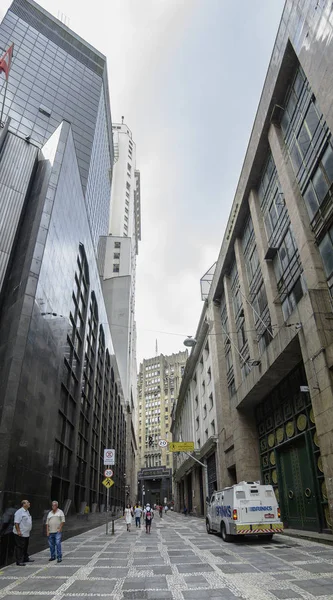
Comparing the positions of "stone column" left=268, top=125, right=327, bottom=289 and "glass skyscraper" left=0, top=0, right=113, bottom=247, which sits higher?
"glass skyscraper" left=0, top=0, right=113, bottom=247

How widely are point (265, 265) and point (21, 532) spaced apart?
17035 millimetres

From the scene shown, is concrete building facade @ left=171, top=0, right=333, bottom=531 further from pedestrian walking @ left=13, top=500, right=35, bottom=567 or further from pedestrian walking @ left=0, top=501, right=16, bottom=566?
pedestrian walking @ left=0, top=501, right=16, bottom=566

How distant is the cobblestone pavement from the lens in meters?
7.08

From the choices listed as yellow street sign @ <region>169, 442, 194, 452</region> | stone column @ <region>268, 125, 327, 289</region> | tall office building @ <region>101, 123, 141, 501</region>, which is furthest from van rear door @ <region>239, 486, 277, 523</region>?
tall office building @ <region>101, 123, 141, 501</region>

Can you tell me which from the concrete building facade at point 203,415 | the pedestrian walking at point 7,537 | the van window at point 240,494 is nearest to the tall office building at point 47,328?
the pedestrian walking at point 7,537

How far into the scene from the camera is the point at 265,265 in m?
21.3

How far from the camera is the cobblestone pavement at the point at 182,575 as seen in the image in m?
7.08

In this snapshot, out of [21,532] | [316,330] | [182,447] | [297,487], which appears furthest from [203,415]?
[21,532]

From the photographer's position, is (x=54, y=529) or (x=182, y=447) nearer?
(x=54, y=529)

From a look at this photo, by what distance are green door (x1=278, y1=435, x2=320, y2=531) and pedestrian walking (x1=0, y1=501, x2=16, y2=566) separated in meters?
12.1

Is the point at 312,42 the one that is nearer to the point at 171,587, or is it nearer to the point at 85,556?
the point at 171,587

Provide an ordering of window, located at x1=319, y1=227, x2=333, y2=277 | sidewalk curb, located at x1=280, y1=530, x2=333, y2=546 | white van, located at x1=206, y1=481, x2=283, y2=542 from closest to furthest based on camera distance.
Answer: sidewalk curb, located at x1=280, y1=530, x2=333, y2=546 → white van, located at x1=206, y1=481, x2=283, y2=542 → window, located at x1=319, y1=227, x2=333, y2=277

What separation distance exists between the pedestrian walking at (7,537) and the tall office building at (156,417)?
106431mm

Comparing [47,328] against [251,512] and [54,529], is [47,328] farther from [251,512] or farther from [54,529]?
[251,512]
